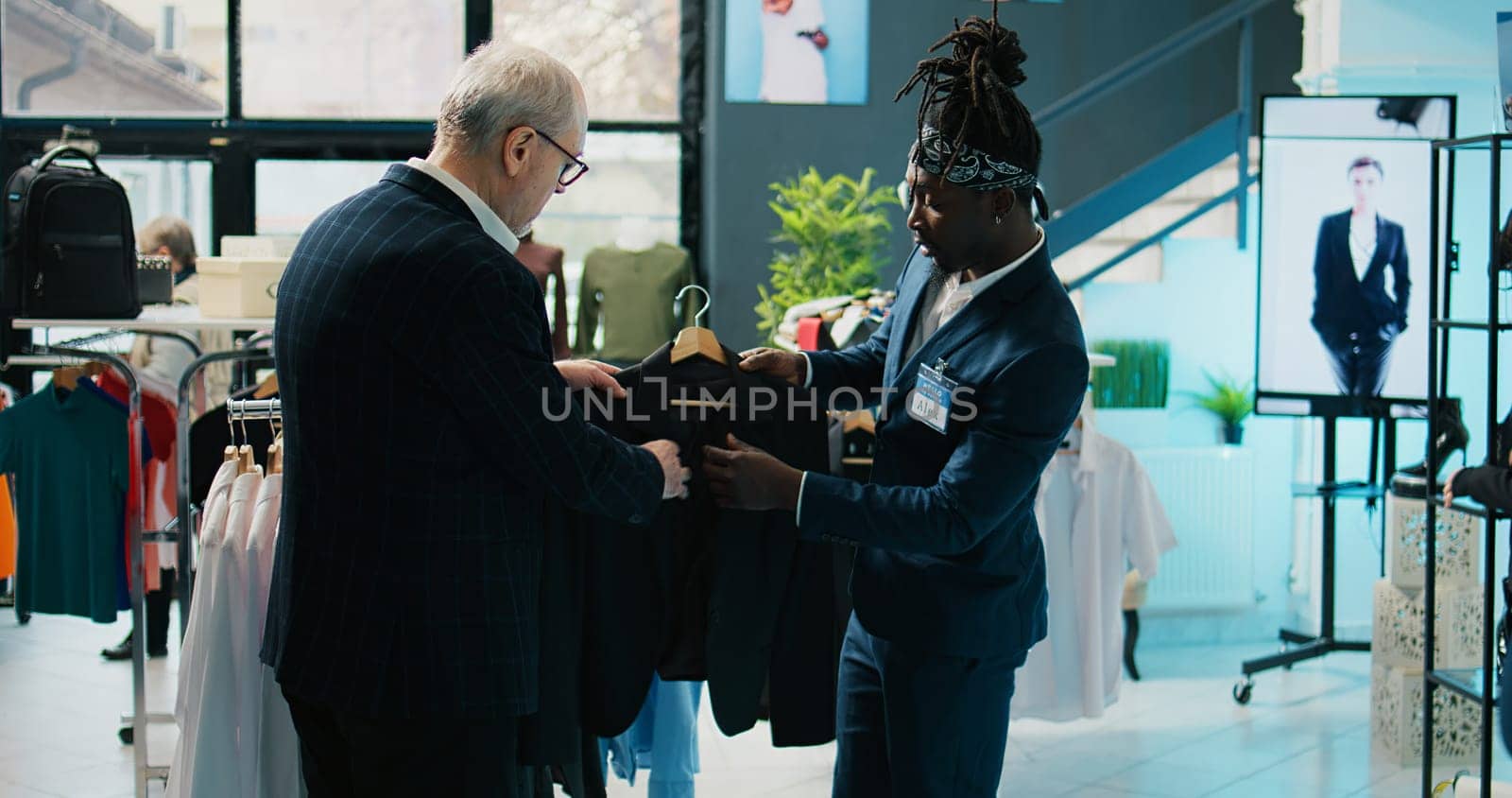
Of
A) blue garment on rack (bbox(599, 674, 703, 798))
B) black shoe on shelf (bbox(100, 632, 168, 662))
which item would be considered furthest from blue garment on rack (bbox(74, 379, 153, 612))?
blue garment on rack (bbox(599, 674, 703, 798))

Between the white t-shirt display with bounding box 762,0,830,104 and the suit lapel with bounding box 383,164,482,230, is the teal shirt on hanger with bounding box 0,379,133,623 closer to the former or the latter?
→ the suit lapel with bounding box 383,164,482,230

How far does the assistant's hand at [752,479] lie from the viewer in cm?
221

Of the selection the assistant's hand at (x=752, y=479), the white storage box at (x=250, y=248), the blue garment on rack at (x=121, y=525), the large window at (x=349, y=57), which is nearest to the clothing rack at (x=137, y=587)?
the blue garment on rack at (x=121, y=525)

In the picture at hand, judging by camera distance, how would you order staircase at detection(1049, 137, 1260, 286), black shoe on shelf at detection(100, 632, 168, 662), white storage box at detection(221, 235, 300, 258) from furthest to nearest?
staircase at detection(1049, 137, 1260, 286) → black shoe on shelf at detection(100, 632, 168, 662) → white storage box at detection(221, 235, 300, 258)

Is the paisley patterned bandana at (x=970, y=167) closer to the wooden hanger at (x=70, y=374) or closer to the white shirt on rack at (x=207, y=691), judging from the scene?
the white shirt on rack at (x=207, y=691)

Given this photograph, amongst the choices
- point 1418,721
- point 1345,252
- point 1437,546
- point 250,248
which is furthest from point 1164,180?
point 250,248

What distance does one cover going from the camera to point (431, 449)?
1915mm

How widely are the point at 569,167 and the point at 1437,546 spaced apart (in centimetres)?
346

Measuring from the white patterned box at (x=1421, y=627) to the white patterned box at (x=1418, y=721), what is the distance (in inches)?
2.7

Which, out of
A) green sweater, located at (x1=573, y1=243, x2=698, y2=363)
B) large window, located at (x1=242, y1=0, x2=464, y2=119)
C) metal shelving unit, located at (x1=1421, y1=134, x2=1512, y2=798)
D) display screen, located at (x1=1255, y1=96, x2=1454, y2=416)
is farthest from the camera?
large window, located at (x1=242, y1=0, x2=464, y2=119)

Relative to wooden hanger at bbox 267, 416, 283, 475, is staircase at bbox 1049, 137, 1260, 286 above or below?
above

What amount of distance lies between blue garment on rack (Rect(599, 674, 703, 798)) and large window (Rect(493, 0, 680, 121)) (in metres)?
4.96

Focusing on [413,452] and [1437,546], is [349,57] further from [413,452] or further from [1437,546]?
[413,452]

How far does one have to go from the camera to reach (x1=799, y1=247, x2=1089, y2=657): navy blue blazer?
A: 2121 mm
